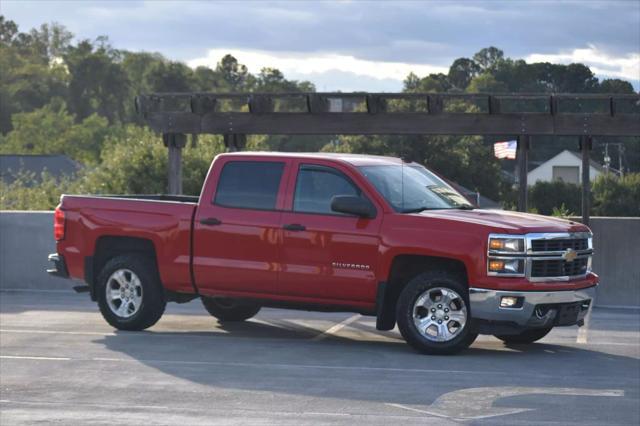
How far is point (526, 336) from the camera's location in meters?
13.0

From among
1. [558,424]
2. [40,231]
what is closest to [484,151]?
[40,231]

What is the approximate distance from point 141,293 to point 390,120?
638 centimetres

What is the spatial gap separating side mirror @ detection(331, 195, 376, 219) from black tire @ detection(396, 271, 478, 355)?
82 cm

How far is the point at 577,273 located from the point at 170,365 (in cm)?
412

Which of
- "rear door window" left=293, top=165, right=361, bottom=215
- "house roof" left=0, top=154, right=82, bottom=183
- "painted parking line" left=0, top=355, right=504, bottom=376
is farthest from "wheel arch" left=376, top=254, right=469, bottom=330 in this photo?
"house roof" left=0, top=154, right=82, bottom=183

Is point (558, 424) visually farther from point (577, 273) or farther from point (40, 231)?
point (40, 231)

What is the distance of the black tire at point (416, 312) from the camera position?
1194 cm

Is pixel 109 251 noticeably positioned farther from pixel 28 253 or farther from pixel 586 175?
pixel 586 175

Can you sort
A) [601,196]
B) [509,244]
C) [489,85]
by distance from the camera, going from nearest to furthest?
[509,244] < [601,196] < [489,85]

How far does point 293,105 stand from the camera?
331 ft

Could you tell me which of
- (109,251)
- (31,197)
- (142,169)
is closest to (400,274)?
(109,251)

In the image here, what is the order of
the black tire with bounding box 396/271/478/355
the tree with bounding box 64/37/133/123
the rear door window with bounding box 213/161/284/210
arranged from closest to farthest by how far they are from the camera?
the black tire with bounding box 396/271/478/355, the rear door window with bounding box 213/161/284/210, the tree with bounding box 64/37/133/123

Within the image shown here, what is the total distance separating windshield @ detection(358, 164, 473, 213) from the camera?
494 inches

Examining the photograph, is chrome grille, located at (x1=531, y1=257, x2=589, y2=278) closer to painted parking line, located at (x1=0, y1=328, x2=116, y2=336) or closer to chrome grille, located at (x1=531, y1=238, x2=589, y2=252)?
chrome grille, located at (x1=531, y1=238, x2=589, y2=252)
